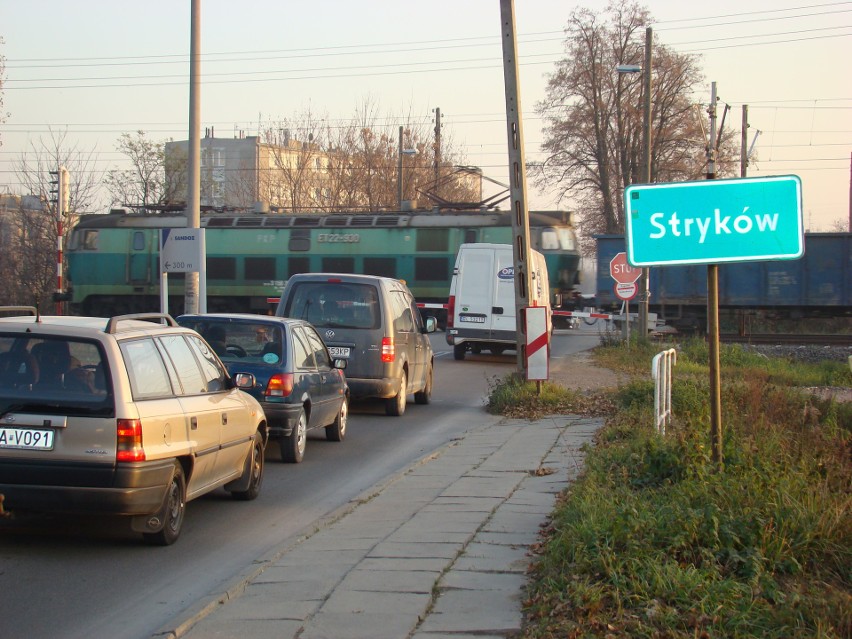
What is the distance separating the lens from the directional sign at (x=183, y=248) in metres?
17.8

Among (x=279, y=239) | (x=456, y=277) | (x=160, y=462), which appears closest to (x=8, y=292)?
(x=279, y=239)

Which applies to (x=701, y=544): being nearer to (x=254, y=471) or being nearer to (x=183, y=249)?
(x=254, y=471)

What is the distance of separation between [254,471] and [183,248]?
983 cm

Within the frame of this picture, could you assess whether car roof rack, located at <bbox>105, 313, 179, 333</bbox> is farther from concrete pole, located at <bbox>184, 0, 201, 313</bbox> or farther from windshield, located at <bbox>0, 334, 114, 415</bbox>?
concrete pole, located at <bbox>184, 0, 201, 313</bbox>

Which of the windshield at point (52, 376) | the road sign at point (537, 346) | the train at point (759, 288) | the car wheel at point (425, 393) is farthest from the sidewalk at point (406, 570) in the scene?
the train at point (759, 288)

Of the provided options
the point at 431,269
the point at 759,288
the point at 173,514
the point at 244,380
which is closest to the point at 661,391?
the point at 244,380

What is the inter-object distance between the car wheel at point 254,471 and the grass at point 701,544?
2.72 m

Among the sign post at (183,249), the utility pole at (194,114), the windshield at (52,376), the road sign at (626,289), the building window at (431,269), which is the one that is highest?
the utility pole at (194,114)

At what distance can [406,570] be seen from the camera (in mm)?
5855

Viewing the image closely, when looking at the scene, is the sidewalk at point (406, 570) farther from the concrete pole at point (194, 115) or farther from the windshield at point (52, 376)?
the concrete pole at point (194, 115)

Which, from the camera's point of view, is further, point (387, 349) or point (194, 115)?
point (194, 115)

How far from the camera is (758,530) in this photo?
216 inches

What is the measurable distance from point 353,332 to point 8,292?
946 inches

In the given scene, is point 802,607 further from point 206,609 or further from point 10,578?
point 10,578
